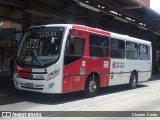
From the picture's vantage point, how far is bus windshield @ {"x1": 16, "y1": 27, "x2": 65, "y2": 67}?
11484 mm

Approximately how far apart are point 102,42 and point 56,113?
516 centimetres

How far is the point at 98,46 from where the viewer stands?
13.6 meters

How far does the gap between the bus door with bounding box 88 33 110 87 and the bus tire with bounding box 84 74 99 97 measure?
319mm

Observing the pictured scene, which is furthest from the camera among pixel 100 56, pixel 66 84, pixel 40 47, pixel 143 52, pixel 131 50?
pixel 143 52

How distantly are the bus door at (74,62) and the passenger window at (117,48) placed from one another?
2434mm

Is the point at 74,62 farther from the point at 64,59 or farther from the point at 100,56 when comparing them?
the point at 100,56

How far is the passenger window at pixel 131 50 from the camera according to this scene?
53.9ft

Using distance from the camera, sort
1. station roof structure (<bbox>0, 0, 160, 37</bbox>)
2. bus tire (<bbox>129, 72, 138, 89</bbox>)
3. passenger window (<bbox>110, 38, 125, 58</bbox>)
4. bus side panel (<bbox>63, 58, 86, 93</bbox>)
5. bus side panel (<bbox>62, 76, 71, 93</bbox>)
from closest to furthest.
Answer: bus side panel (<bbox>62, 76, 71, 93</bbox>)
bus side panel (<bbox>63, 58, 86, 93</bbox>)
passenger window (<bbox>110, 38, 125, 58</bbox>)
bus tire (<bbox>129, 72, 138, 89</bbox>)
station roof structure (<bbox>0, 0, 160, 37</bbox>)

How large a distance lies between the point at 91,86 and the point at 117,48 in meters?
2.91

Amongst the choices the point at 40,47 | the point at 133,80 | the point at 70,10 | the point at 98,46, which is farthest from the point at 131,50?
the point at 70,10

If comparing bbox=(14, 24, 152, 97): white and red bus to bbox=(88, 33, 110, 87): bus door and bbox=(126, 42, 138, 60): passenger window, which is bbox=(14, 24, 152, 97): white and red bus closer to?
bbox=(88, 33, 110, 87): bus door

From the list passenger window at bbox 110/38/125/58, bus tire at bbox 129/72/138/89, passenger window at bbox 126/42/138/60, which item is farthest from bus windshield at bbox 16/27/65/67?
bus tire at bbox 129/72/138/89

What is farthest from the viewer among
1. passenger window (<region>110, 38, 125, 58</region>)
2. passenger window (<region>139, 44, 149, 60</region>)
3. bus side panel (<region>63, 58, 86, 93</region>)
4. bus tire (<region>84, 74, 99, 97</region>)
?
passenger window (<region>139, 44, 149, 60</region>)

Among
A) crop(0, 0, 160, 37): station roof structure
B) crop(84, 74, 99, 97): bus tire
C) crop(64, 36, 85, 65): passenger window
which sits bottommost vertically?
crop(84, 74, 99, 97): bus tire
